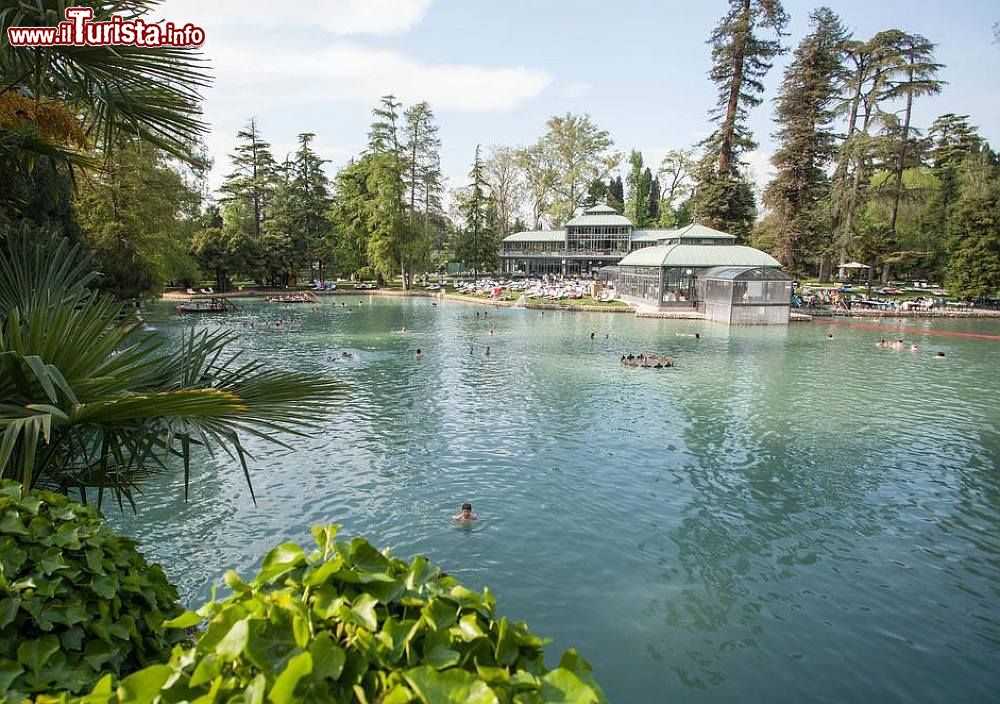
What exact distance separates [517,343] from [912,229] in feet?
148

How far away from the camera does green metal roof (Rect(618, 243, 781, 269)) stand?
130ft

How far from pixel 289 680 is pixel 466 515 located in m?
8.00

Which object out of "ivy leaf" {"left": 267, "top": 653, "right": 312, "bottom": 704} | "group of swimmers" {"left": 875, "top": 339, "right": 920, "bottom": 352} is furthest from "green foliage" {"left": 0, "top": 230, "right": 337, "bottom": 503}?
"group of swimmers" {"left": 875, "top": 339, "right": 920, "bottom": 352}

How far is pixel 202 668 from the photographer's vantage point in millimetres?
1575

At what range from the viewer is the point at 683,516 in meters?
9.59

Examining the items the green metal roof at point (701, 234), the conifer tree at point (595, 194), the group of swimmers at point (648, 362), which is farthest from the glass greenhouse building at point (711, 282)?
the conifer tree at point (595, 194)

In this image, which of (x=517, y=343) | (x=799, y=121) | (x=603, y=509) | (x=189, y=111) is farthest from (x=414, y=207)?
(x=189, y=111)

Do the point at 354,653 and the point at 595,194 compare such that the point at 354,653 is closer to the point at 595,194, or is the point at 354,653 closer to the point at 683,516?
the point at 683,516

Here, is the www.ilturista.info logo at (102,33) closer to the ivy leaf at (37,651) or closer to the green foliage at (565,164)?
the ivy leaf at (37,651)

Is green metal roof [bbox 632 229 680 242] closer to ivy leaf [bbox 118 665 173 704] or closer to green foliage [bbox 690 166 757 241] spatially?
green foliage [bbox 690 166 757 241]

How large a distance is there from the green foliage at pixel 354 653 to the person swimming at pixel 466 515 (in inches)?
294

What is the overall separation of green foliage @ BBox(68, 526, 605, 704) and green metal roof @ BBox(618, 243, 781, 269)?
39892 millimetres

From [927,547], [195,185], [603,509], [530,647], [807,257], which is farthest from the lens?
[195,185]

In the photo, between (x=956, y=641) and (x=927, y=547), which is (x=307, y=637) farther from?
(x=927, y=547)
